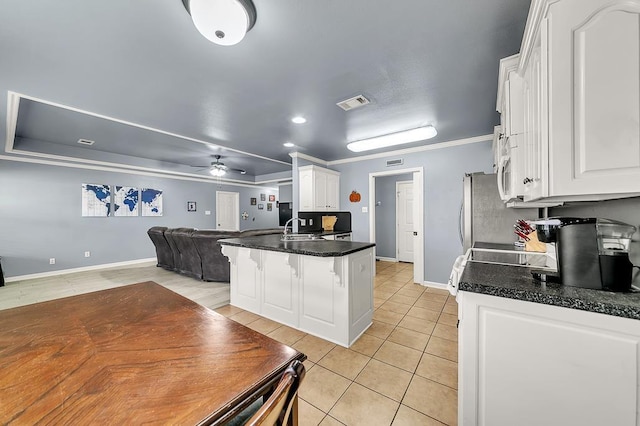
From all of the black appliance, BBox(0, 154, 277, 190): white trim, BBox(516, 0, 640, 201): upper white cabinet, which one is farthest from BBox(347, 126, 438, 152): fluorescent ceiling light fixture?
BBox(0, 154, 277, 190): white trim

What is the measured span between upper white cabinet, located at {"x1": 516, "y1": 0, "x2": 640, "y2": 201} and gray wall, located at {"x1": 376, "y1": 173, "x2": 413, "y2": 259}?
5060 mm

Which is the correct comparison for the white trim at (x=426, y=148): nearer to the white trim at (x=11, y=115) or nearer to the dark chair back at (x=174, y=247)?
the dark chair back at (x=174, y=247)

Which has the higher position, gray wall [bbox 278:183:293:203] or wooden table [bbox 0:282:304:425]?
gray wall [bbox 278:183:293:203]

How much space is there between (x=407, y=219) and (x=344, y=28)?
5.03m

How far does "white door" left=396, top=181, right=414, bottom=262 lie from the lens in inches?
235

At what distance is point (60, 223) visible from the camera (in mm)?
4785

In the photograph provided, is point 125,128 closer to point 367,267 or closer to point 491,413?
point 367,267

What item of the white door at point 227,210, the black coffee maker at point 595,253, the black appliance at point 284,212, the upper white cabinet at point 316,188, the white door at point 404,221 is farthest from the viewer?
the black appliance at point 284,212

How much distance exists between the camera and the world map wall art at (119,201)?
512cm

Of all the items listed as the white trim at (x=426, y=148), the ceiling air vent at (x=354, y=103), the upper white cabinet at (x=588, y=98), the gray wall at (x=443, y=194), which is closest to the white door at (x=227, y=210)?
the white trim at (x=426, y=148)

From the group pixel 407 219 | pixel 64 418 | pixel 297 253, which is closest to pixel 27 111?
pixel 297 253

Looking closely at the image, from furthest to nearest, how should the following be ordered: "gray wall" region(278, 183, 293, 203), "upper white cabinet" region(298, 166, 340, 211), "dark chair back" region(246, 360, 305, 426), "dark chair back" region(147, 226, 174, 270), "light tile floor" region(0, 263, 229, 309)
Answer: "gray wall" region(278, 183, 293, 203)
"dark chair back" region(147, 226, 174, 270)
"upper white cabinet" region(298, 166, 340, 211)
"light tile floor" region(0, 263, 229, 309)
"dark chair back" region(246, 360, 305, 426)

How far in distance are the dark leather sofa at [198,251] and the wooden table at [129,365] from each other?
10.3 feet

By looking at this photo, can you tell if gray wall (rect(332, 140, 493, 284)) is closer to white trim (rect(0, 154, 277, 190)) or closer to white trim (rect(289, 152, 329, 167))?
white trim (rect(289, 152, 329, 167))
